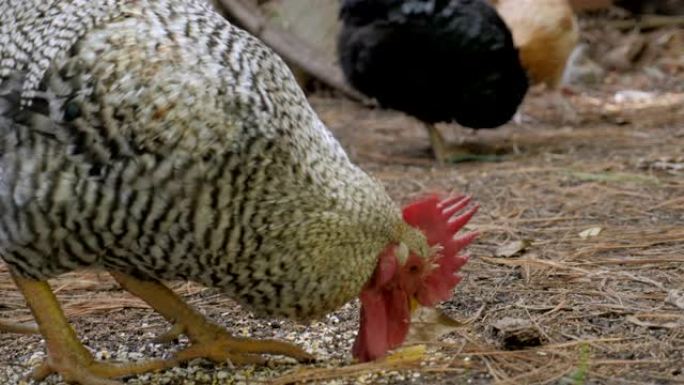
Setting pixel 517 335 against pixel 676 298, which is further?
pixel 676 298

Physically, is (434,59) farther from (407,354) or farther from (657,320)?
(407,354)

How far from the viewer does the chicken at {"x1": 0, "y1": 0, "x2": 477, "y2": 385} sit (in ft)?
10.0

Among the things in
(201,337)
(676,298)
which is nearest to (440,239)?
(201,337)

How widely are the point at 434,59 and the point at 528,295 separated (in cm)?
308

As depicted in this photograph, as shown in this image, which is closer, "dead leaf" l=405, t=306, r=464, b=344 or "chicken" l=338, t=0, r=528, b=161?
"dead leaf" l=405, t=306, r=464, b=344

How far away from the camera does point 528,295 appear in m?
4.24

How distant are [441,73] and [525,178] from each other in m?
1.02

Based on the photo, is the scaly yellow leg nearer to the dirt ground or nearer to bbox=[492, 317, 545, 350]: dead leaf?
the dirt ground

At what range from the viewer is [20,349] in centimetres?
Answer: 405

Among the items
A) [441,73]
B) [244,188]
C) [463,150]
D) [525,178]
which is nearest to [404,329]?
[244,188]

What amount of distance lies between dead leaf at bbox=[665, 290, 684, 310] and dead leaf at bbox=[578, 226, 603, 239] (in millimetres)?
1017

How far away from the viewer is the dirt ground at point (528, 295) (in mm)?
3514

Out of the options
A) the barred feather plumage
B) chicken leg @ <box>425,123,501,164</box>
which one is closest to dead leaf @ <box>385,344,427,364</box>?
the barred feather plumage

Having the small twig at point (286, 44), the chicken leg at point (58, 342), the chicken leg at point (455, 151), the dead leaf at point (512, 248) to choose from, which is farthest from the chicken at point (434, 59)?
the chicken leg at point (58, 342)
